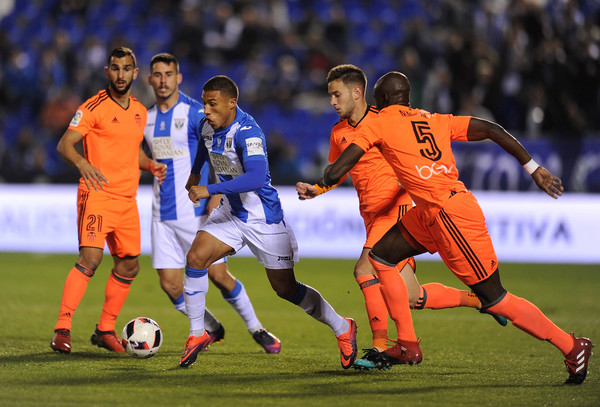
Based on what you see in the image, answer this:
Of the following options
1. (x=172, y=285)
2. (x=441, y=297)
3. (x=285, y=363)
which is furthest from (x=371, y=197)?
(x=172, y=285)

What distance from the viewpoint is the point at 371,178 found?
690 cm

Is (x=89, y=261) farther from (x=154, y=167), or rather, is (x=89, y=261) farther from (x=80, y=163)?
(x=154, y=167)

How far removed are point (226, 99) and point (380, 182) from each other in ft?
4.58

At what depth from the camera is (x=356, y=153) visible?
19.4ft

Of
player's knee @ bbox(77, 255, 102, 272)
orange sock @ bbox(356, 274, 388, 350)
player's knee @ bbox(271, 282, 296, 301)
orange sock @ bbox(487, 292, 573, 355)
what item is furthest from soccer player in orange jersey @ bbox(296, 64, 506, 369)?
player's knee @ bbox(77, 255, 102, 272)

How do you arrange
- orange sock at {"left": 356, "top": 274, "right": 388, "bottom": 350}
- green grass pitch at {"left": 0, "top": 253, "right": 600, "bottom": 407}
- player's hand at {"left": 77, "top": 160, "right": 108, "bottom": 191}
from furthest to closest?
player's hand at {"left": 77, "top": 160, "right": 108, "bottom": 191} < orange sock at {"left": 356, "top": 274, "right": 388, "bottom": 350} < green grass pitch at {"left": 0, "top": 253, "right": 600, "bottom": 407}

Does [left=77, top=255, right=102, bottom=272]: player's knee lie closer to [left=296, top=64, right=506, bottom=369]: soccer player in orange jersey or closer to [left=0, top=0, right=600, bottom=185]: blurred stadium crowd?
[left=296, top=64, right=506, bottom=369]: soccer player in orange jersey

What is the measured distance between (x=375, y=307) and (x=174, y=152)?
2.37 m

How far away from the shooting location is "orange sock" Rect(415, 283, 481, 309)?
23.6ft

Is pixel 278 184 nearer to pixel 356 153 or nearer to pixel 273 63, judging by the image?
pixel 273 63

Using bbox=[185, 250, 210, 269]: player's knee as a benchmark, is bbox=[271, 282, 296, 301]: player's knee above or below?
below

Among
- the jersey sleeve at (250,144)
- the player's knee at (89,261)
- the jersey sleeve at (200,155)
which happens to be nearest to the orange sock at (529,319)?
the jersey sleeve at (250,144)

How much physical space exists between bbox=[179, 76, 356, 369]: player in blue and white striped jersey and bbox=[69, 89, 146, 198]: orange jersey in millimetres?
1021

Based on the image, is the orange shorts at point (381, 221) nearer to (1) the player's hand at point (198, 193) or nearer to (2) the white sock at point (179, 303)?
(1) the player's hand at point (198, 193)
